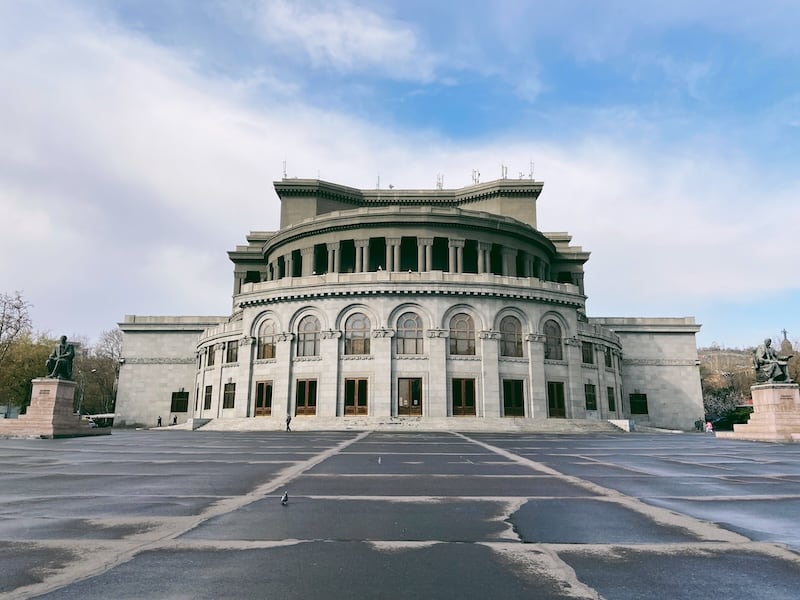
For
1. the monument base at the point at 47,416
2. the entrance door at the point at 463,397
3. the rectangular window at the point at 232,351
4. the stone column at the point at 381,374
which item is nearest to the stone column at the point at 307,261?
the rectangular window at the point at 232,351

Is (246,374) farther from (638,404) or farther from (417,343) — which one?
(638,404)

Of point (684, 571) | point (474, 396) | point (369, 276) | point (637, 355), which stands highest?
point (369, 276)

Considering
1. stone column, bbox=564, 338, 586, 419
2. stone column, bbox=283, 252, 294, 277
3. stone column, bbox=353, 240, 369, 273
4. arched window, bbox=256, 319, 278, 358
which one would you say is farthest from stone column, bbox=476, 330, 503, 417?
stone column, bbox=283, 252, 294, 277

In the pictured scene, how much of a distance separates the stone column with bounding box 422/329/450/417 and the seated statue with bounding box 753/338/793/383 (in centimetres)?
2061

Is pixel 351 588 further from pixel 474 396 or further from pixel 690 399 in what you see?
pixel 690 399

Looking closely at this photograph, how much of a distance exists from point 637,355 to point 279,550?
62.7 metres

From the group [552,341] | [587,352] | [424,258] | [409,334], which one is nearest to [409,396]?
[409,334]

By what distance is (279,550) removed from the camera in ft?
19.1

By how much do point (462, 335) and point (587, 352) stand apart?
519 inches

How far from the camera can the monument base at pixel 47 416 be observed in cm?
3047

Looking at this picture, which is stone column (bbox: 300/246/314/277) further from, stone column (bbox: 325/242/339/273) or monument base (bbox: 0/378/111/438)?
monument base (bbox: 0/378/111/438)

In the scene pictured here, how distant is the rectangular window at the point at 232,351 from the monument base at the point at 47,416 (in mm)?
19291

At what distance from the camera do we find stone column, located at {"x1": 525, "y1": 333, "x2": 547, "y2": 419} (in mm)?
44656

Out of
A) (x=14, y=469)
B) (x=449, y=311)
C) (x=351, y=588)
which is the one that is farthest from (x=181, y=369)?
(x=351, y=588)
